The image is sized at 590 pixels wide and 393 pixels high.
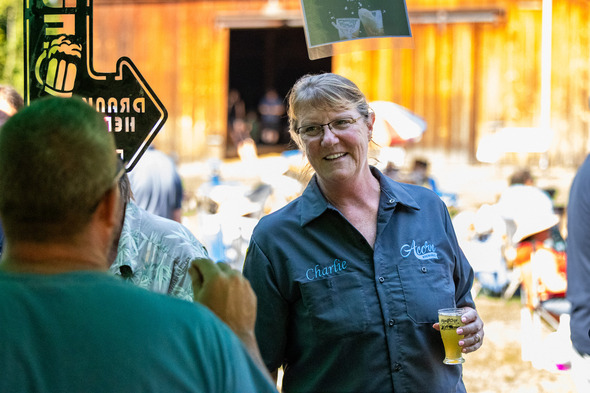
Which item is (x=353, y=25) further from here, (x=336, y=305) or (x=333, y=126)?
(x=336, y=305)

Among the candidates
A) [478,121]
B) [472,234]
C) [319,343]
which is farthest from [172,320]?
[478,121]

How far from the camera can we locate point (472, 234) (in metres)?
10.2

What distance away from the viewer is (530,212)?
8469mm

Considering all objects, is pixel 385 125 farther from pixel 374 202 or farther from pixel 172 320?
pixel 172 320

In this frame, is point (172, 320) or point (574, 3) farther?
point (574, 3)

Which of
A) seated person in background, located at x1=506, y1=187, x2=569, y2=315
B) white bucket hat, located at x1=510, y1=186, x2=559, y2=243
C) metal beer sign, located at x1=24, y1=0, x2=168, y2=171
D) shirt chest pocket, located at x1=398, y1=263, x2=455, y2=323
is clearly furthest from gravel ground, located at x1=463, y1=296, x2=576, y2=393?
metal beer sign, located at x1=24, y1=0, x2=168, y2=171

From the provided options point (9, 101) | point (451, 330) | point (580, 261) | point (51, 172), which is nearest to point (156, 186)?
point (9, 101)

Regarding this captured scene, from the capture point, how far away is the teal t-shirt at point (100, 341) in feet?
3.92

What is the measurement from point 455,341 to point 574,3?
1306 centimetres

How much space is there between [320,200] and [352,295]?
1.14ft

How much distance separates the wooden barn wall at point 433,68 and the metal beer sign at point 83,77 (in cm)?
1123

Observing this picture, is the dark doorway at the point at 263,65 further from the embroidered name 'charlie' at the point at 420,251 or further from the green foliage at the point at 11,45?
the embroidered name 'charlie' at the point at 420,251

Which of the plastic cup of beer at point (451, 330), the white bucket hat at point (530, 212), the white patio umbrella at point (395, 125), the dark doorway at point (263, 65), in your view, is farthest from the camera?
the dark doorway at point (263, 65)

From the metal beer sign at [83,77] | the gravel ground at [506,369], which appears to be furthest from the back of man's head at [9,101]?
the gravel ground at [506,369]
